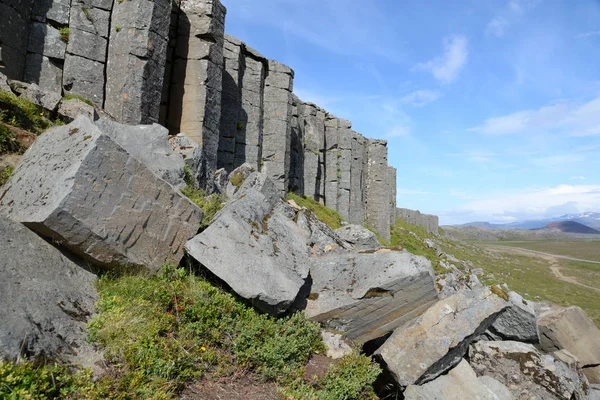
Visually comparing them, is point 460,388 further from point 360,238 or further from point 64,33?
point 64,33

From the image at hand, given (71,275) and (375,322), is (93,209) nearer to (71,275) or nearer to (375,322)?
(71,275)

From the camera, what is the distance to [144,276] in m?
5.71

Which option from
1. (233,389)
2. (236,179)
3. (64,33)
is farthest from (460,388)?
(64,33)

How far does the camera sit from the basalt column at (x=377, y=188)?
34.7 metres

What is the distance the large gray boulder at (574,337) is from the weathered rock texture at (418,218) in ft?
171

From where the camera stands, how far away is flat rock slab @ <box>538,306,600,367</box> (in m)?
9.70

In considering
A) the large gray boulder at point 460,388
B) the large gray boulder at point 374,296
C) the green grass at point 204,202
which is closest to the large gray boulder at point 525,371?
the large gray boulder at point 460,388

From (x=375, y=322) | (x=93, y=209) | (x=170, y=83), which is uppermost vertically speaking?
(x=170, y=83)

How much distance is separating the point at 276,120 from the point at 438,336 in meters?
16.1

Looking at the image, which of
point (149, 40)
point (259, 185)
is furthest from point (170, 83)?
point (259, 185)

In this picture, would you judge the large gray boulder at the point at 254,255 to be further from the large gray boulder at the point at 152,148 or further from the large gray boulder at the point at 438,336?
the large gray boulder at the point at 438,336

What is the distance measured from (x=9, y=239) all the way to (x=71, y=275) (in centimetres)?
83

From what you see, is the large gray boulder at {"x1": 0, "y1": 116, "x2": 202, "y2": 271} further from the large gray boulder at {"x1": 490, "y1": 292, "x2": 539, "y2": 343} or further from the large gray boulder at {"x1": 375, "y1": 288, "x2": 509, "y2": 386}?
the large gray boulder at {"x1": 490, "y1": 292, "x2": 539, "y2": 343}

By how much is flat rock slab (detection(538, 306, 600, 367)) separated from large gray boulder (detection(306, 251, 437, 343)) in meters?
4.83
